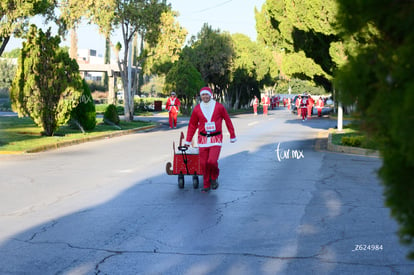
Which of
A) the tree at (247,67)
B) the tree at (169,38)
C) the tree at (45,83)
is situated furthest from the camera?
the tree at (247,67)


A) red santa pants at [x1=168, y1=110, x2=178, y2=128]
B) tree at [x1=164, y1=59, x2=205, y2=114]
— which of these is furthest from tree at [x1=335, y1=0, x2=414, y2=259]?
tree at [x1=164, y1=59, x2=205, y2=114]

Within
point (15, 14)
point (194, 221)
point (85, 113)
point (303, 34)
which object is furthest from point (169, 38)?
point (194, 221)

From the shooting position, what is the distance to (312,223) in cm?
802

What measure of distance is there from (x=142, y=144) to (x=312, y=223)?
13.2m

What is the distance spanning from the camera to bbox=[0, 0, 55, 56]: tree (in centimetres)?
2156

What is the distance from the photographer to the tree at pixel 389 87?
103 inches

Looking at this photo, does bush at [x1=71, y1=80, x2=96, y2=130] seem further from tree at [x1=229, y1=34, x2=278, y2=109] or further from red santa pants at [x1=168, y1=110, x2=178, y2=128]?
tree at [x1=229, y1=34, x2=278, y2=109]

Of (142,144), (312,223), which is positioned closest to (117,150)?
(142,144)

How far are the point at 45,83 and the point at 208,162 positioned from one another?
12.4 metres

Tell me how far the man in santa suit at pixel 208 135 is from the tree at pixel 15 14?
1252 centimetres

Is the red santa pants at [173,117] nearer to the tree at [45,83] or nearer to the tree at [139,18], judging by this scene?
the tree at [139,18]

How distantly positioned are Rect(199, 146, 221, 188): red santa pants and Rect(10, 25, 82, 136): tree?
39.7 feet

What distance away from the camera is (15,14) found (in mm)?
21672

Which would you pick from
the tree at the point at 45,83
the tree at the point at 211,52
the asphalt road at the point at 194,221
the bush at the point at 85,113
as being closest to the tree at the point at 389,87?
the asphalt road at the point at 194,221
